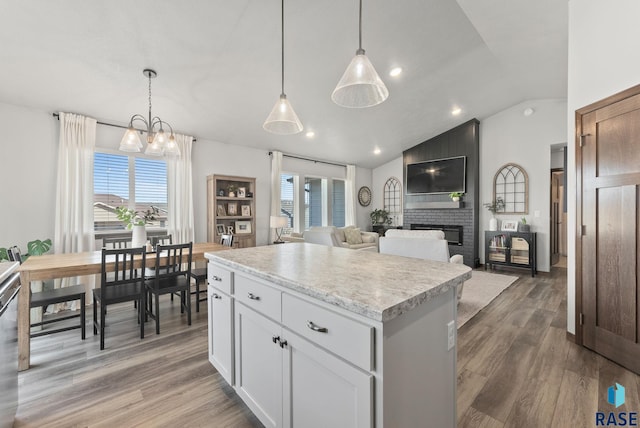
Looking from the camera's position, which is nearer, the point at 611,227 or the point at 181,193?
the point at 611,227

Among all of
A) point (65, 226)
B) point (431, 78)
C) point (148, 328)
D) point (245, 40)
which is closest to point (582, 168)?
point (431, 78)

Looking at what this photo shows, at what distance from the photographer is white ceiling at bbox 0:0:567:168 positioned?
2410 millimetres

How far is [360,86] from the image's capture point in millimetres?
1775

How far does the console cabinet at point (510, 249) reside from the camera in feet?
16.8

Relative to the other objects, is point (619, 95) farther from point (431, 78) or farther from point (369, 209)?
point (369, 209)

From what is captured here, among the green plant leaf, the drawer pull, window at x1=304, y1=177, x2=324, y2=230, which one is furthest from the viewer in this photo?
window at x1=304, y1=177, x2=324, y2=230

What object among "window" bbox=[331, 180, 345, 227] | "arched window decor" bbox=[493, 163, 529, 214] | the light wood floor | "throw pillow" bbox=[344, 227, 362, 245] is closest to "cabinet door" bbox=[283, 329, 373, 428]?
the light wood floor

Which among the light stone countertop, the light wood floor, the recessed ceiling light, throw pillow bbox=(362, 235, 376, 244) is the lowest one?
the light wood floor

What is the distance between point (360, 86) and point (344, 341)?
1531 millimetres

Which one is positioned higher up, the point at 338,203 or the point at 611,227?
the point at 338,203

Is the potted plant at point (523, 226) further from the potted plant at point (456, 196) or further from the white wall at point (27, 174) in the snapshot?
the white wall at point (27, 174)

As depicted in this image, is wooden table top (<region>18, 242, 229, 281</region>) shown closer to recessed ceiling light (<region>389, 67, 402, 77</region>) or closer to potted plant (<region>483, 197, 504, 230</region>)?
recessed ceiling light (<region>389, 67, 402, 77</region>)

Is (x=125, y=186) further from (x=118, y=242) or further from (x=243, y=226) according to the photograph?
(x=243, y=226)

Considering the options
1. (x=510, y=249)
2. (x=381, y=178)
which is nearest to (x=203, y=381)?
(x=510, y=249)
